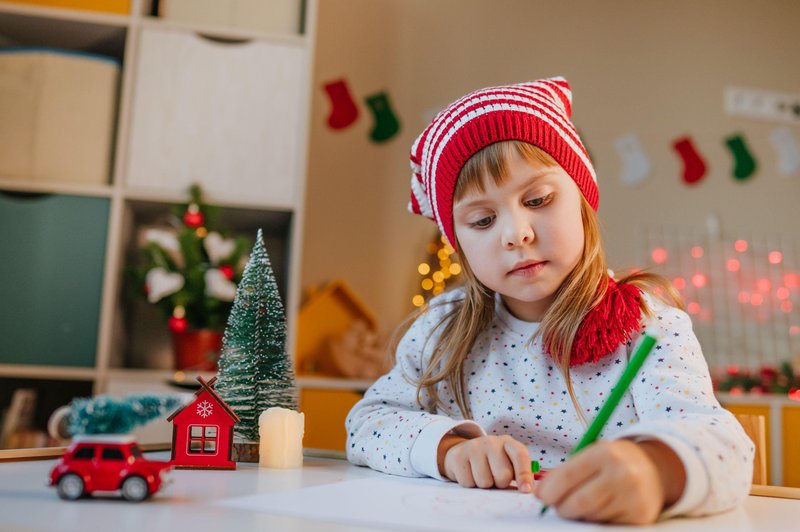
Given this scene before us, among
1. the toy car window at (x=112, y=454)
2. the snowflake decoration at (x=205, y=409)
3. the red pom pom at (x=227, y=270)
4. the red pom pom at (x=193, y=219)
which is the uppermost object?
the red pom pom at (x=193, y=219)

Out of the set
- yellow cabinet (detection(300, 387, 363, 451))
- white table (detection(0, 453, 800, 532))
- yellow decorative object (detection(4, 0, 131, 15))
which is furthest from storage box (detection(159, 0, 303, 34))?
white table (detection(0, 453, 800, 532))

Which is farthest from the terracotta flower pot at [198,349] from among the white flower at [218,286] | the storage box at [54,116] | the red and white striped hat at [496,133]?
the red and white striped hat at [496,133]

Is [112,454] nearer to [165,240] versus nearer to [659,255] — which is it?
[165,240]

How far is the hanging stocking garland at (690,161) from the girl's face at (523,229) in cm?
199

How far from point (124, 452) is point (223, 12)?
1.72 meters

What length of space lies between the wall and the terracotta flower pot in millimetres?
556

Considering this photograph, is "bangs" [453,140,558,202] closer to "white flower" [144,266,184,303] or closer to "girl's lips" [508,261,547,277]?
"girl's lips" [508,261,547,277]

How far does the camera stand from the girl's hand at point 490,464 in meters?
0.67

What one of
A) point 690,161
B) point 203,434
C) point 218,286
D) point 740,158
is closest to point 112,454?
point 203,434

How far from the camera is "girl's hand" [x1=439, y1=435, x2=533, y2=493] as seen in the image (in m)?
0.67

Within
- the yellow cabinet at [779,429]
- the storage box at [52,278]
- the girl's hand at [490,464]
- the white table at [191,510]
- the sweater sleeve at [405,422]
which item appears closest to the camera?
the white table at [191,510]

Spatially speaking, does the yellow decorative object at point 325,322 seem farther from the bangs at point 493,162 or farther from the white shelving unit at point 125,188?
the bangs at point 493,162

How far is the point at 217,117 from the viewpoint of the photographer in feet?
6.48

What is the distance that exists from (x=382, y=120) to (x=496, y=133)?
1.65 meters
